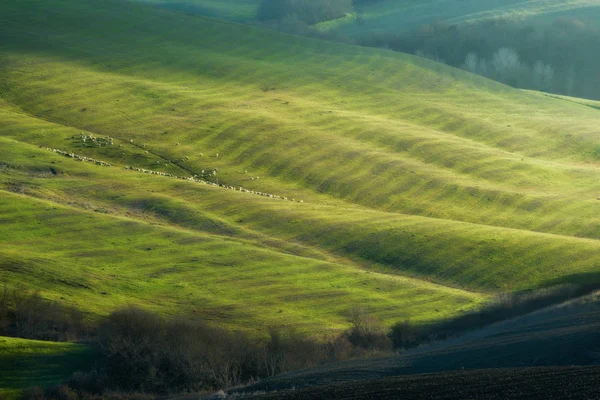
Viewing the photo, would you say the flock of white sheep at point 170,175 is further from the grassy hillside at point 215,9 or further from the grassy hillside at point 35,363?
the grassy hillside at point 215,9

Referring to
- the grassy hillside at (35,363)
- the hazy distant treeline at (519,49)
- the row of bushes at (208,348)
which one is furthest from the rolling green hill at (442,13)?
the grassy hillside at (35,363)

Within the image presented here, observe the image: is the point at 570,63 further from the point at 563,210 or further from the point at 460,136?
the point at 563,210

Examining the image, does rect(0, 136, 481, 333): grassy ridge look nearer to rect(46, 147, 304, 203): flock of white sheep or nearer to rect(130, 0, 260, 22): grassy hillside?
rect(46, 147, 304, 203): flock of white sheep

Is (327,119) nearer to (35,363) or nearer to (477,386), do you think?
(35,363)

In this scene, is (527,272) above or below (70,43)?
below

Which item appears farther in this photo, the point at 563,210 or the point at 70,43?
the point at 70,43

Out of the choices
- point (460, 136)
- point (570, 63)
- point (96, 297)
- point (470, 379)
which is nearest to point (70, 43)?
point (460, 136)

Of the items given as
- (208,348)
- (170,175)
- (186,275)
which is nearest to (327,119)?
(170,175)

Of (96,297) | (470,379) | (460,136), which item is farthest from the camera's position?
(460,136)
